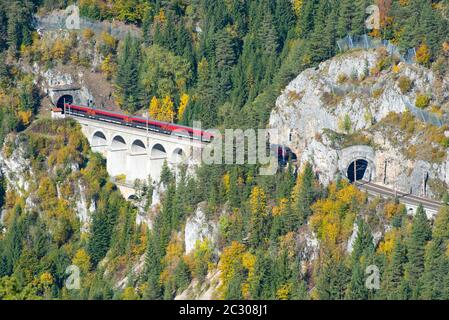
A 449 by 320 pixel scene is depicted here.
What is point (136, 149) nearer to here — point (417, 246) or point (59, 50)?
point (59, 50)

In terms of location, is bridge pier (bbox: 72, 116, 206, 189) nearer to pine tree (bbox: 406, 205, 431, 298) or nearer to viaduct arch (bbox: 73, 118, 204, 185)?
viaduct arch (bbox: 73, 118, 204, 185)

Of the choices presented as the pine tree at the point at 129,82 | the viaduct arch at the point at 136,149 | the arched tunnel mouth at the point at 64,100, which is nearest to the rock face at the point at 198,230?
the viaduct arch at the point at 136,149

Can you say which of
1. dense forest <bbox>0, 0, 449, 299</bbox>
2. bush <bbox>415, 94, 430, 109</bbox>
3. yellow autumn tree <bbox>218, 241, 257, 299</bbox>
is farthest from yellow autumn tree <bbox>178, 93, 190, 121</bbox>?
bush <bbox>415, 94, 430, 109</bbox>

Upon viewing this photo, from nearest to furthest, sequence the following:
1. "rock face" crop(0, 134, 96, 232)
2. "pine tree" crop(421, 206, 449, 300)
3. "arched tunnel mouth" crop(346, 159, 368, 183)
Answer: "pine tree" crop(421, 206, 449, 300)
"arched tunnel mouth" crop(346, 159, 368, 183)
"rock face" crop(0, 134, 96, 232)

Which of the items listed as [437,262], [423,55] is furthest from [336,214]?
[423,55]

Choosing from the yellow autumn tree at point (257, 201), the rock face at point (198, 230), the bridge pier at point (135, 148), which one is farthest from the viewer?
the bridge pier at point (135, 148)

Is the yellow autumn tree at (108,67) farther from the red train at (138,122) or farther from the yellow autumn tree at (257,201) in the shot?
the yellow autumn tree at (257,201)

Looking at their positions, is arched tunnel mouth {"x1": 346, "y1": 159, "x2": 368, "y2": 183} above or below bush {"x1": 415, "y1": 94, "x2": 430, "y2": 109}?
below
